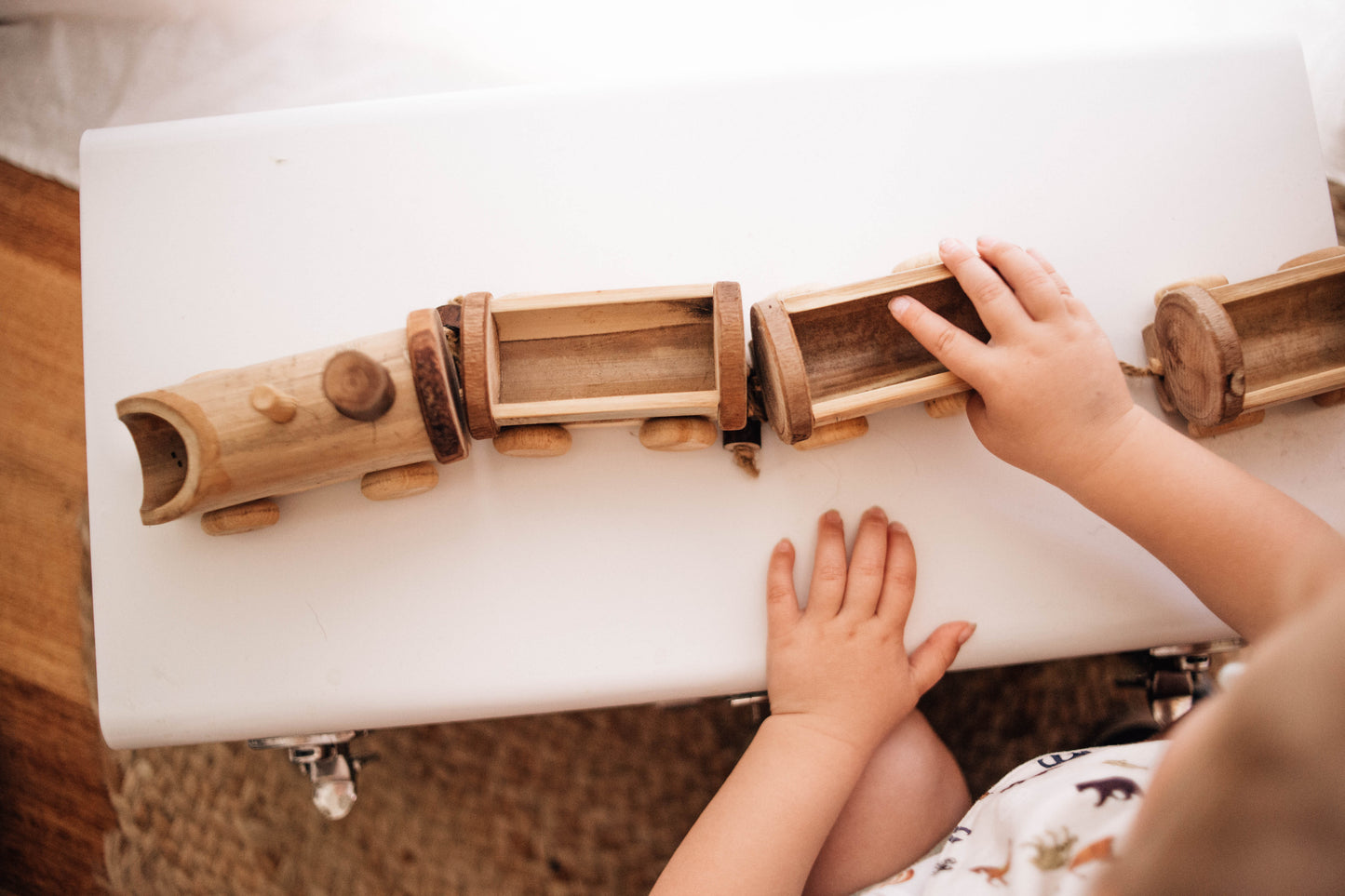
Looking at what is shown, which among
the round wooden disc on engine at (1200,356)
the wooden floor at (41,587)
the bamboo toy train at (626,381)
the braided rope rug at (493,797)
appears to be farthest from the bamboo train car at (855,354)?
the wooden floor at (41,587)

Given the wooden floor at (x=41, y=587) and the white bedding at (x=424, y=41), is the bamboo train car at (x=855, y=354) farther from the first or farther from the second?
the wooden floor at (x=41, y=587)

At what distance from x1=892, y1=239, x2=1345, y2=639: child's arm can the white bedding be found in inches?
19.5

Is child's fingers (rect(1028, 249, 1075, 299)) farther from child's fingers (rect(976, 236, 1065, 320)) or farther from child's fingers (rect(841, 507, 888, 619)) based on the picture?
child's fingers (rect(841, 507, 888, 619))

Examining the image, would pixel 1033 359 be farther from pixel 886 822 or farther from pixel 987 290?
pixel 886 822

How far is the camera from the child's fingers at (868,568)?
0.52 m

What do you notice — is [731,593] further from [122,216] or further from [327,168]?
[122,216]

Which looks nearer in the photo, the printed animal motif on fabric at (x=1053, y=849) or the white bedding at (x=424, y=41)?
the printed animal motif on fabric at (x=1053, y=849)

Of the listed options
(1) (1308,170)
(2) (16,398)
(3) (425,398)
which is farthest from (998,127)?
(2) (16,398)

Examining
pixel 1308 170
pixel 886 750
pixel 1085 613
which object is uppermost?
pixel 1308 170

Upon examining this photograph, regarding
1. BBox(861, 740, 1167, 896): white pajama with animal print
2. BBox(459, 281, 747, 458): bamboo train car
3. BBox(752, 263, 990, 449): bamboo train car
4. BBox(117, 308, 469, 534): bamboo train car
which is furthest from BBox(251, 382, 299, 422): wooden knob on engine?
BBox(861, 740, 1167, 896): white pajama with animal print

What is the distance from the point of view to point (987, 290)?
48 centimetres

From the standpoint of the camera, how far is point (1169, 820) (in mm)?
258

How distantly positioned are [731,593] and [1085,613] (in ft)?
0.85

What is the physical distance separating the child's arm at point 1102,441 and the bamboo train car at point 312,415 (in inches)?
12.1
